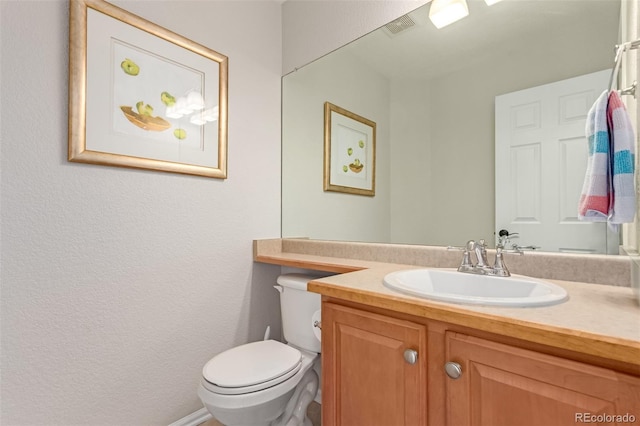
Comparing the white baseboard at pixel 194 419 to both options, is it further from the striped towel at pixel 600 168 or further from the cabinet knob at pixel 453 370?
the striped towel at pixel 600 168

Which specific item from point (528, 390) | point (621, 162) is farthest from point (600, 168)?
point (528, 390)

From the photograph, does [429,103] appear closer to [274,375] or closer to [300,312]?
[300,312]

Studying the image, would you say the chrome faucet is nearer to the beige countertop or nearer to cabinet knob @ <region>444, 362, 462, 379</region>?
Result: the beige countertop

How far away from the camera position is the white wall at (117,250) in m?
1.10

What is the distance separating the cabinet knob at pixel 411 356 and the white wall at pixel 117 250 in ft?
3.80

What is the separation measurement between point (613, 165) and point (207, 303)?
1.70 metres

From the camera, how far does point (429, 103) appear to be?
4.98 ft

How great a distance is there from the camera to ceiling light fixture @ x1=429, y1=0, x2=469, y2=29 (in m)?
1.39

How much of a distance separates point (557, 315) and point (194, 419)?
1.64 m

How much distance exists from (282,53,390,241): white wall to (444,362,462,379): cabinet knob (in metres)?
0.99

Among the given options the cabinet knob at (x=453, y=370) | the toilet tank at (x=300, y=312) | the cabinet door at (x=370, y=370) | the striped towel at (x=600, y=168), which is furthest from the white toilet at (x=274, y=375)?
the striped towel at (x=600, y=168)

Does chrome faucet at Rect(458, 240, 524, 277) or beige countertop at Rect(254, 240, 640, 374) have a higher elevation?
chrome faucet at Rect(458, 240, 524, 277)

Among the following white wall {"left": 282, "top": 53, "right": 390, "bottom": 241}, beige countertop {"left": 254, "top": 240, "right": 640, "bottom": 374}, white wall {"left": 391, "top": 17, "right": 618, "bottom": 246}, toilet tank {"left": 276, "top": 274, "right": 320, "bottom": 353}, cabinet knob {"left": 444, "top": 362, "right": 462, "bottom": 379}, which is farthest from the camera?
white wall {"left": 282, "top": 53, "right": 390, "bottom": 241}

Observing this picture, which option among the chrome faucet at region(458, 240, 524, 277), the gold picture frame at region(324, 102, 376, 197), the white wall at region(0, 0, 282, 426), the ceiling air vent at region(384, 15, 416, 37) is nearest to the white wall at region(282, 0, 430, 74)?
the ceiling air vent at region(384, 15, 416, 37)
